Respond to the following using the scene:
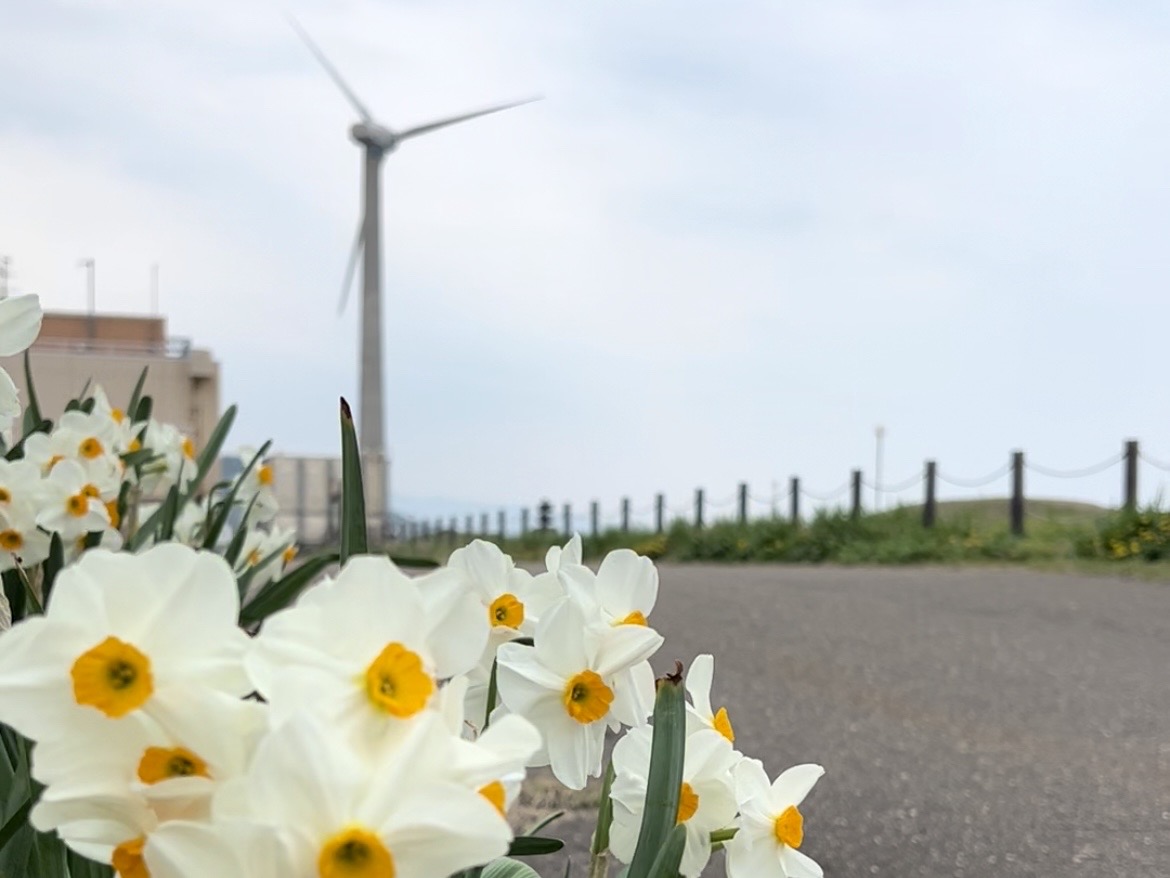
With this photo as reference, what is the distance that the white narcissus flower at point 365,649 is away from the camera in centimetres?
30

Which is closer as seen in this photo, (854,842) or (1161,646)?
(854,842)

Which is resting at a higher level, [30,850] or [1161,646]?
[30,850]

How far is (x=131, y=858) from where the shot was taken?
13.0 inches

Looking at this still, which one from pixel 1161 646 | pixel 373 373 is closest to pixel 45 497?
pixel 1161 646

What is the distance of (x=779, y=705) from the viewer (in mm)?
2789

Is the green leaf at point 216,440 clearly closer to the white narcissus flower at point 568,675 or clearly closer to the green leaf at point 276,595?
the green leaf at point 276,595

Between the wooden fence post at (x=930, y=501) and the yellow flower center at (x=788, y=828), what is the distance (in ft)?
29.6

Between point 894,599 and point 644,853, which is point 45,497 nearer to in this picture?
point 644,853

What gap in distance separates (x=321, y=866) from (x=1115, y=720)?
297 cm

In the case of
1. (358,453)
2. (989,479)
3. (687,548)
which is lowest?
(687,548)

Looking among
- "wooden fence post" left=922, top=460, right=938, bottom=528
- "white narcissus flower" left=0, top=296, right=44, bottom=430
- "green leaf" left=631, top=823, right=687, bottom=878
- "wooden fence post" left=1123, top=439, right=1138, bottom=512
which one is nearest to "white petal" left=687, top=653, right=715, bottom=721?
"green leaf" left=631, top=823, right=687, bottom=878

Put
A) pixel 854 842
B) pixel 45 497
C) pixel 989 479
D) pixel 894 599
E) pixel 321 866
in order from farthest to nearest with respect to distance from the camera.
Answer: pixel 989 479, pixel 894 599, pixel 854 842, pixel 45 497, pixel 321 866

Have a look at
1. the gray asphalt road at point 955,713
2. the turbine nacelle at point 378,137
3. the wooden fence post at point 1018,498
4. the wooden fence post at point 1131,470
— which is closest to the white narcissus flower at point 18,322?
the gray asphalt road at point 955,713

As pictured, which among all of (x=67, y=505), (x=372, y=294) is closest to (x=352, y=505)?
(x=67, y=505)
